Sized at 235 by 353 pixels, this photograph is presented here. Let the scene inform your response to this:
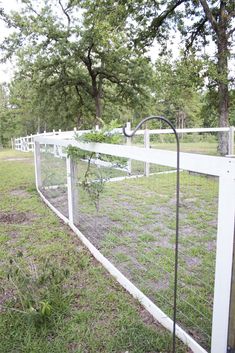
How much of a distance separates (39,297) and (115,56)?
13534 mm

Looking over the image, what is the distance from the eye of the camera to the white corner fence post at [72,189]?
3570 millimetres

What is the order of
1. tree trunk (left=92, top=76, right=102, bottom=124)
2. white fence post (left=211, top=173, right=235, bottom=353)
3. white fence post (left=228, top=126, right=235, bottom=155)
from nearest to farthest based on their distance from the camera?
white fence post (left=211, top=173, right=235, bottom=353) < white fence post (left=228, top=126, right=235, bottom=155) < tree trunk (left=92, top=76, right=102, bottom=124)

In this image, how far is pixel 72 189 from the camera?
365cm

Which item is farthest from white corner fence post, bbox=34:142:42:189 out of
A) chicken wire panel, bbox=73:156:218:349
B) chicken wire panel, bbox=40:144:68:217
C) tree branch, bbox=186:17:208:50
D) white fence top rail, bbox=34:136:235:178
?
tree branch, bbox=186:17:208:50

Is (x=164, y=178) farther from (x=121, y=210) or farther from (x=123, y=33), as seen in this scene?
(x=123, y=33)

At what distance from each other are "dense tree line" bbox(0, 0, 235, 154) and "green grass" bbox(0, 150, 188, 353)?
101 inches

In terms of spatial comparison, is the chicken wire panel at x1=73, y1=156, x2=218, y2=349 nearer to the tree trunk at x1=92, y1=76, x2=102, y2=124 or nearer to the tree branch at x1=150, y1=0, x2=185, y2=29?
the tree branch at x1=150, y1=0, x2=185, y2=29

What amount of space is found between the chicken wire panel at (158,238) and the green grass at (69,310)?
142mm

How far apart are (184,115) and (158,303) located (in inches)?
1215

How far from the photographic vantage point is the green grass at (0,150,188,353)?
1783 mm

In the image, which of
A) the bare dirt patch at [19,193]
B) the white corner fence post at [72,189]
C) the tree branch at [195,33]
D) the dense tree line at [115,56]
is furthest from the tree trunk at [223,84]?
the white corner fence post at [72,189]

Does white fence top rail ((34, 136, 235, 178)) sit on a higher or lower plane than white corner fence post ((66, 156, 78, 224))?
higher

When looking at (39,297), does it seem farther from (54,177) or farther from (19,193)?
A: (19,193)

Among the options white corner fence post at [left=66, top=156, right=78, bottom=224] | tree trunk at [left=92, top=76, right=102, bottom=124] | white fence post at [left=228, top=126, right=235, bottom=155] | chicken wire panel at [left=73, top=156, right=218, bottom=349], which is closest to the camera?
chicken wire panel at [left=73, top=156, right=218, bottom=349]
